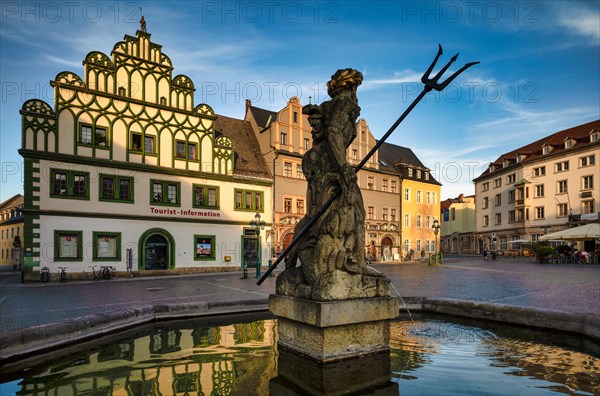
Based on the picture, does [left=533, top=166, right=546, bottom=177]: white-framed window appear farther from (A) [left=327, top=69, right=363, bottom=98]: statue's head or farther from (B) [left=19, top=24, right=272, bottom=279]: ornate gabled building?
(A) [left=327, top=69, right=363, bottom=98]: statue's head

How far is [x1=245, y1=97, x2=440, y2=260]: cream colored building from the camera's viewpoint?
35.2 metres

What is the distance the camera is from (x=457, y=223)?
84.2m

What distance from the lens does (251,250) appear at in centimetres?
3216

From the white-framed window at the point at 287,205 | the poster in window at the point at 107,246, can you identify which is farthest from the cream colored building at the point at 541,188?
the poster in window at the point at 107,246

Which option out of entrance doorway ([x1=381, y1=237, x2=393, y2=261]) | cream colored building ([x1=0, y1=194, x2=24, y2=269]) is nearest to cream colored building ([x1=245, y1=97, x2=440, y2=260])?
entrance doorway ([x1=381, y1=237, x2=393, y2=261])

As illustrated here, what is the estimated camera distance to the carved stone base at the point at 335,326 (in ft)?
14.1

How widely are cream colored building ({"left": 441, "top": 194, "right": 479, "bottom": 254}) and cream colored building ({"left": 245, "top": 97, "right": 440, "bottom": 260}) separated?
33.7 meters

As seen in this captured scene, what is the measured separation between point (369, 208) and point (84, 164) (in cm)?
2830

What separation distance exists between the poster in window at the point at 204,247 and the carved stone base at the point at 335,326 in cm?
2537

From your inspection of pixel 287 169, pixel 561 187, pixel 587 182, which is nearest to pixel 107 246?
pixel 287 169

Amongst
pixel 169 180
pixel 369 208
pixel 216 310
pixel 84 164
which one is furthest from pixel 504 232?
pixel 216 310

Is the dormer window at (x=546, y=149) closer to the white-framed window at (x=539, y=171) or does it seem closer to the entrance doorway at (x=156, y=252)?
the white-framed window at (x=539, y=171)

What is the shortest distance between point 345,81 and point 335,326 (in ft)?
9.63

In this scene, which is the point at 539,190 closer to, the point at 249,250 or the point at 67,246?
the point at 249,250
